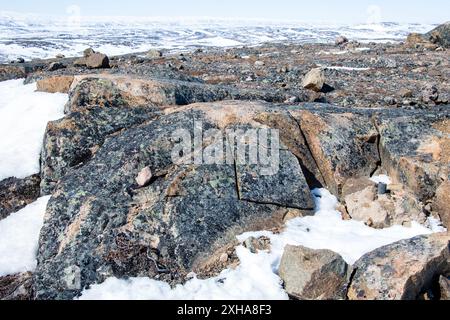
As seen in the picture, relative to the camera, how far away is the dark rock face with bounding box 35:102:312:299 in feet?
24.2

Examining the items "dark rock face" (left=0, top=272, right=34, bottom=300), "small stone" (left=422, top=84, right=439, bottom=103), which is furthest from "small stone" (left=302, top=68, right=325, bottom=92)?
"dark rock face" (left=0, top=272, right=34, bottom=300)

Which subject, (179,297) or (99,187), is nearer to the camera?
(179,297)

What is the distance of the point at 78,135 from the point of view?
1052 centimetres

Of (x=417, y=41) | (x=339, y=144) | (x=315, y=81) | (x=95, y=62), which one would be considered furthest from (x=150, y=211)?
(x=417, y=41)

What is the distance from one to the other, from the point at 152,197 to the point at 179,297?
2.47 m

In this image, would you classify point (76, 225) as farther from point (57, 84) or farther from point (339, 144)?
point (57, 84)

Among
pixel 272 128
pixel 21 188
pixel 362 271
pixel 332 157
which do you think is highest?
pixel 272 128

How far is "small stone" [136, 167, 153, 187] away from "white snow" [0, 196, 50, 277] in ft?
8.93

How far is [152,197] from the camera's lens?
8453 millimetres

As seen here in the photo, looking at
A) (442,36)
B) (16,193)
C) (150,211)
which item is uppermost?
(442,36)

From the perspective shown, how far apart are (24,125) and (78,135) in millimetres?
3931

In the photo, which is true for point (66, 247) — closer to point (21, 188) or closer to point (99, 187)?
point (99, 187)

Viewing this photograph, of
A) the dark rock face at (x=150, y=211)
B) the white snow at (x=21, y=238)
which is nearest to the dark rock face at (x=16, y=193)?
the white snow at (x=21, y=238)
